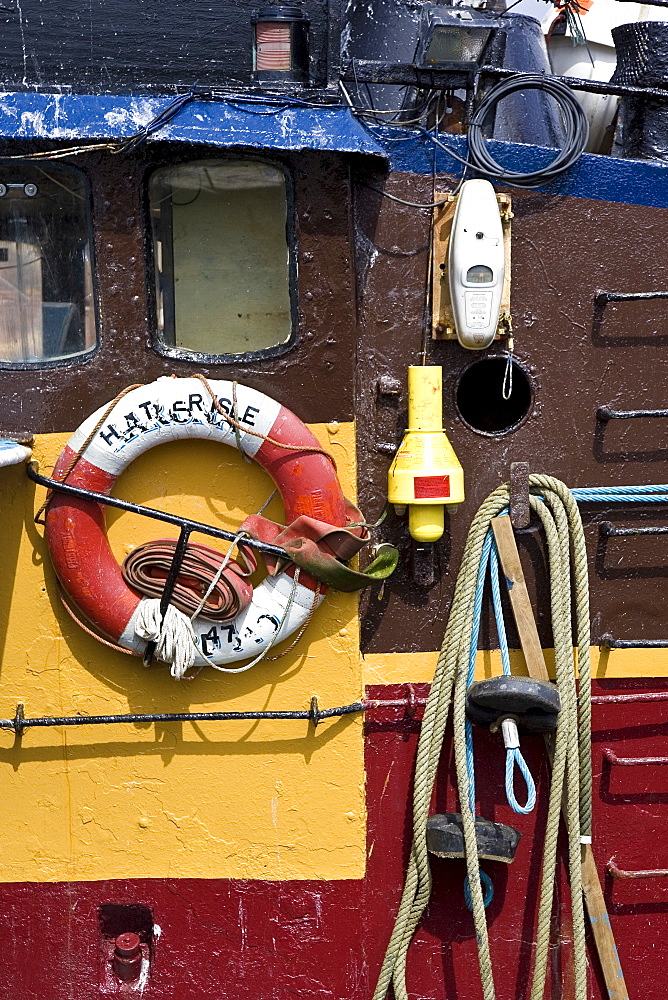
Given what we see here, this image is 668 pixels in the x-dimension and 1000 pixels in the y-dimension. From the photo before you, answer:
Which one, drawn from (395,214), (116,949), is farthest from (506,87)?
(116,949)

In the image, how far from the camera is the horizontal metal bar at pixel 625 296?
10.6ft

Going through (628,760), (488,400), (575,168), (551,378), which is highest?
(575,168)

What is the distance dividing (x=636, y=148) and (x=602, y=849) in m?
2.38

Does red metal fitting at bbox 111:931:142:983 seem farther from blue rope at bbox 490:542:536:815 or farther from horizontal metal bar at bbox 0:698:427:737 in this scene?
blue rope at bbox 490:542:536:815

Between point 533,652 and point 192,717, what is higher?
point 533,652

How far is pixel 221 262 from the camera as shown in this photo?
10.8 ft

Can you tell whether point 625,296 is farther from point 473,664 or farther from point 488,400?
point 473,664

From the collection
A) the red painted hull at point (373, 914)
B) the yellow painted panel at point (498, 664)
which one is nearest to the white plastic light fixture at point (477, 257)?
the yellow painted panel at point (498, 664)

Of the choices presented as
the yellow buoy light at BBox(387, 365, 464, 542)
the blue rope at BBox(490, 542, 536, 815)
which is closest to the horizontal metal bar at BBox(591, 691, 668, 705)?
the blue rope at BBox(490, 542, 536, 815)

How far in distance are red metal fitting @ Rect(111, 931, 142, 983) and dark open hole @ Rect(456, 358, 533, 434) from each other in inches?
80.5

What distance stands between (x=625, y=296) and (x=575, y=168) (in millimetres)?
441

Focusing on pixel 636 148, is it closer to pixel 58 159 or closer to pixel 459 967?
pixel 58 159

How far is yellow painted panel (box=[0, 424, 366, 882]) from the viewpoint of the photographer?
3.24 m

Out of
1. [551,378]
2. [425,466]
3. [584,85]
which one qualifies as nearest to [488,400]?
[551,378]
